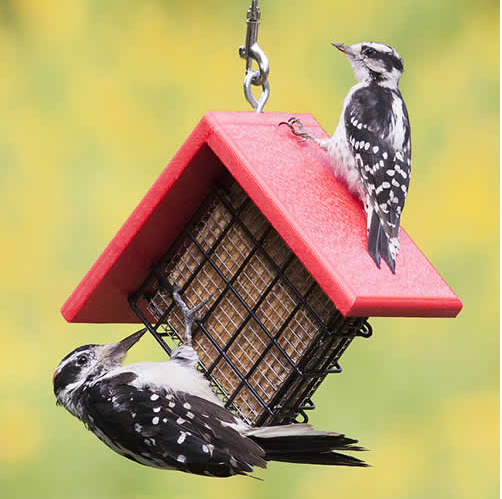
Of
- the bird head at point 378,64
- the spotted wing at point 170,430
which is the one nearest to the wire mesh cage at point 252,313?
the spotted wing at point 170,430

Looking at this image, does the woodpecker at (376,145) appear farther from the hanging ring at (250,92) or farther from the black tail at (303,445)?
the black tail at (303,445)

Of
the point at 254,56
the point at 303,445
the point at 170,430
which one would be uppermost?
the point at 254,56

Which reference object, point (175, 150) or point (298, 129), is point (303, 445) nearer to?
point (298, 129)

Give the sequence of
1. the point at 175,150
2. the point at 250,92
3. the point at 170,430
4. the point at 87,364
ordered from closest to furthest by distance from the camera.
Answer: the point at 170,430 < the point at 250,92 < the point at 87,364 < the point at 175,150

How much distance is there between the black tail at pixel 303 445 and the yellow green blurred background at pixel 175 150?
255 centimetres

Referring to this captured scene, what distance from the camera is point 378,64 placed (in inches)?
124

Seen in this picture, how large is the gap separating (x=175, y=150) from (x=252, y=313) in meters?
2.98

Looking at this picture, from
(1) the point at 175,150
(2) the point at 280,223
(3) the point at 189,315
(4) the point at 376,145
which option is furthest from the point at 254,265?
(1) the point at 175,150

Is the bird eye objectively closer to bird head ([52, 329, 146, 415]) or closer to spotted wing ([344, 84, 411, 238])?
bird head ([52, 329, 146, 415])

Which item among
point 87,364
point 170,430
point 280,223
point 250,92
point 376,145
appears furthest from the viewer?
point 87,364

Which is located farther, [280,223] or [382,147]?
[382,147]

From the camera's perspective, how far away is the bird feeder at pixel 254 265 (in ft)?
9.35

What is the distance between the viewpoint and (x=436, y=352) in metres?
5.98

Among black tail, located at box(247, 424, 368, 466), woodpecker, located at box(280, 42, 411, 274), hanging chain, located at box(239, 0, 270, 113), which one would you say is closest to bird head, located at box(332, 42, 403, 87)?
woodpecker, located at box(280, 42, 411, 274)
